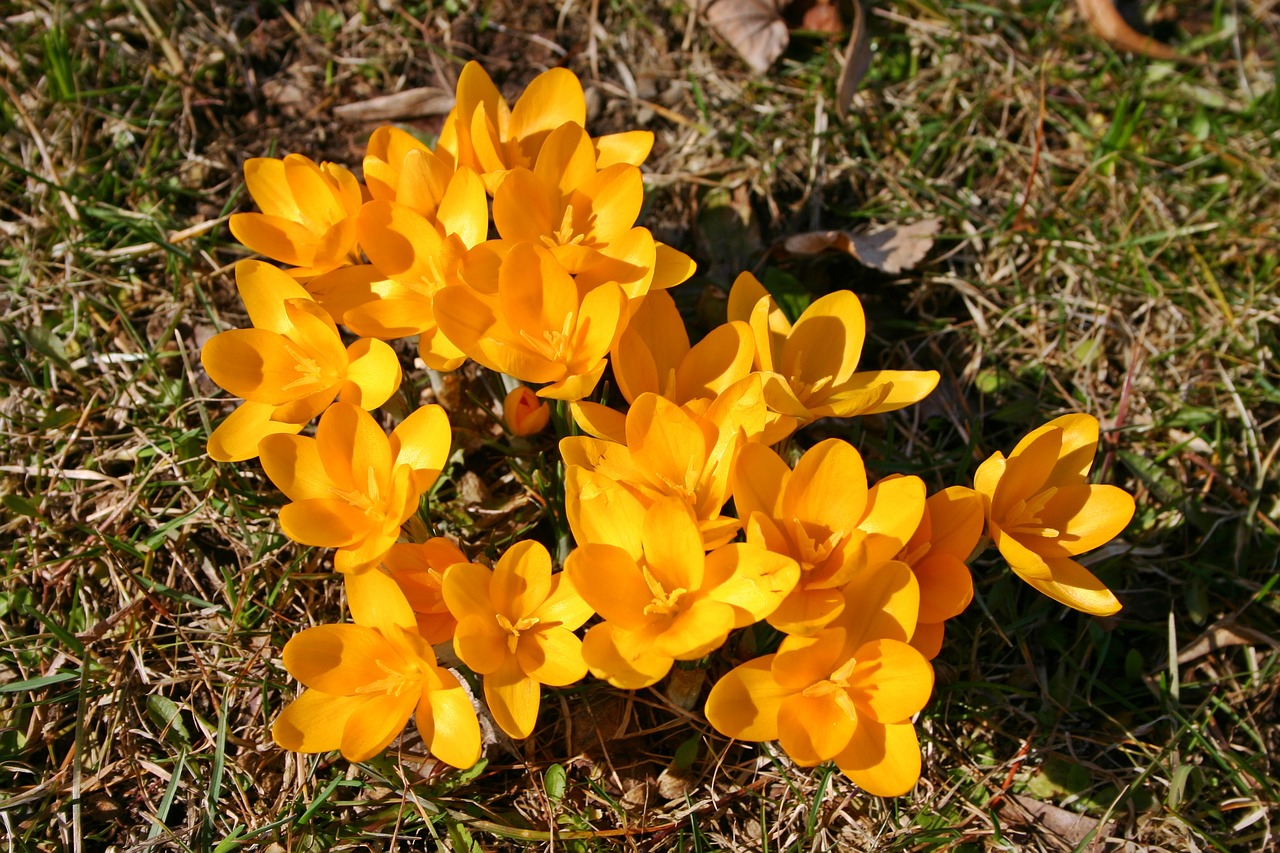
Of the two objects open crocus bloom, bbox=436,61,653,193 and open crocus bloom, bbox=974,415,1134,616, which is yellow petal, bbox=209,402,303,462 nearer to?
open crocus bloom, bbox=436,61,653,193

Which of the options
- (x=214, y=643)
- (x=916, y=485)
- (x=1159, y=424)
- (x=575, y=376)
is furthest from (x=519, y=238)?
(x=1159, y=424)

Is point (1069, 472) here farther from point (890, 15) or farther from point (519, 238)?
point (890, 15)

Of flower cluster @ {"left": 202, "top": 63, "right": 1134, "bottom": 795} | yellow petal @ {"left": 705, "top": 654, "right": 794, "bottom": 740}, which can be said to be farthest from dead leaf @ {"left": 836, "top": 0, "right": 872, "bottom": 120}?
yellow petal @ {"left": 705, "top": 654, "right": 794, "bottom": 740}

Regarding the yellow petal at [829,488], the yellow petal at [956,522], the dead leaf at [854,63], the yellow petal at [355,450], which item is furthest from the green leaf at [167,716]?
the dead leaf at [854,63]

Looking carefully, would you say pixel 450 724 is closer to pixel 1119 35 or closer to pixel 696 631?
pixel 696 631

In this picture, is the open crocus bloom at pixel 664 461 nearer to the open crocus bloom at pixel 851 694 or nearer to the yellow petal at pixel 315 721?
the open crocus bloom at pixel 851 694

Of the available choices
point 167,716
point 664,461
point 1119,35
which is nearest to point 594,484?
point 664,461
